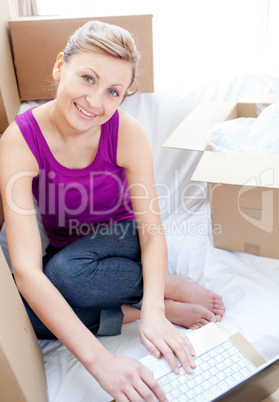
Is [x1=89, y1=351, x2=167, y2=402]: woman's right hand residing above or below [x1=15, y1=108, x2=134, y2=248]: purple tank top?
below

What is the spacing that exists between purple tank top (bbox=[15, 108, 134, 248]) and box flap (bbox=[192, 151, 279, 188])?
0.23 metres

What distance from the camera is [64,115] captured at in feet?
2.94

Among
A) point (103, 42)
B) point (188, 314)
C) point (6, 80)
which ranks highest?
point (103, 42)

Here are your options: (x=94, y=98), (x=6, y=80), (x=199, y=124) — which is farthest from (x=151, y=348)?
(x=6, y=80)

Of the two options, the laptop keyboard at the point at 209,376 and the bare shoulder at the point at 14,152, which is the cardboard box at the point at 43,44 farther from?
the laptop keyboard at the point at 209,376

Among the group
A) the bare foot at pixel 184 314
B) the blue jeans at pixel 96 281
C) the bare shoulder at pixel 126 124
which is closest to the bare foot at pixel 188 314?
the bare foot at pixel 184 314

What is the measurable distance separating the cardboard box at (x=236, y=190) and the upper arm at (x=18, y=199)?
0.39 meters

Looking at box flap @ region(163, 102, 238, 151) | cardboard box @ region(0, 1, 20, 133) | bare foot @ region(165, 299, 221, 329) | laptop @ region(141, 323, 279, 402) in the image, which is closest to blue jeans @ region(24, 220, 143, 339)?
bare foot @ region(165, 299, 221, 329)

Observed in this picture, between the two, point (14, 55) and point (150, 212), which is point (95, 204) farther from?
point (14, 55)

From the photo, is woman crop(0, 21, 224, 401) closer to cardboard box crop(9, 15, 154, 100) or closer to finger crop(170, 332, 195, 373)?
finger crop(170, 332, 195, 373)

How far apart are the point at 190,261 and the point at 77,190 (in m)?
0.40

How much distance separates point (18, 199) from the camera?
87 centimetres

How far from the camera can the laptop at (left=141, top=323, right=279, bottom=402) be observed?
66cm

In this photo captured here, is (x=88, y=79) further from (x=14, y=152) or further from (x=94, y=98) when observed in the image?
(x=14, y=152)
